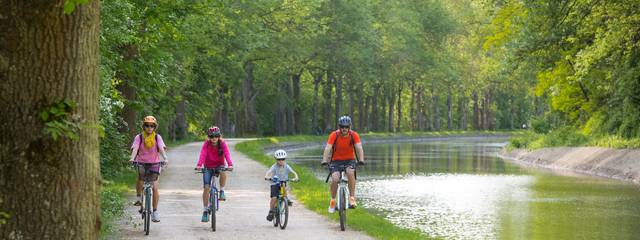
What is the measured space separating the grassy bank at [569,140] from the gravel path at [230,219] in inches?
624

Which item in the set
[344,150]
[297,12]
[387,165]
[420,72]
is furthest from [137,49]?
[420,72]

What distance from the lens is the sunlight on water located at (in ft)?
60.5

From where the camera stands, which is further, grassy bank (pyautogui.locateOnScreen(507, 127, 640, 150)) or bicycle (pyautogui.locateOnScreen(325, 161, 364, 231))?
grassy bank (pyautogui.locateOnScreen(507, 127, 640, 150))

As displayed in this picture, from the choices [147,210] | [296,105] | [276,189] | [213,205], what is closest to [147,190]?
[147,210]

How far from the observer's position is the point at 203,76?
46.5 m

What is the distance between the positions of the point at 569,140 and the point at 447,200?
68.9 ft

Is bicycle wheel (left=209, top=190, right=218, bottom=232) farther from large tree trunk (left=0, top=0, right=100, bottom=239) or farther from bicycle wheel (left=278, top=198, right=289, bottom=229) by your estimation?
large tree trunk (left=0, top=0, right=100, bottom=239)

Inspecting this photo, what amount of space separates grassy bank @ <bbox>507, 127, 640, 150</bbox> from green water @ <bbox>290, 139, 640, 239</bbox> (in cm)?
283

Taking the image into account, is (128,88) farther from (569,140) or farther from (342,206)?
(569,140)

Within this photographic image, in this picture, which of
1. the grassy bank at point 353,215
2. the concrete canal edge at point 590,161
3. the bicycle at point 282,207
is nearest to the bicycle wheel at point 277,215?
the bicycle at point 282,207

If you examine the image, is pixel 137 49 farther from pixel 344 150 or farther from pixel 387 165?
pixel 387 165

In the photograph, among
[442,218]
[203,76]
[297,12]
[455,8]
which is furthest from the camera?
[455,8]

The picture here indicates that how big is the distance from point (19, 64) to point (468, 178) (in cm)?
2866

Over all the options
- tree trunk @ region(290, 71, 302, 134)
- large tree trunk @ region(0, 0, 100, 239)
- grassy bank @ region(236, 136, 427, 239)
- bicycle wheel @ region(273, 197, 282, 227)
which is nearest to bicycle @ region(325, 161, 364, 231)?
grassy bank @ region(236, 136, 427, 239)
